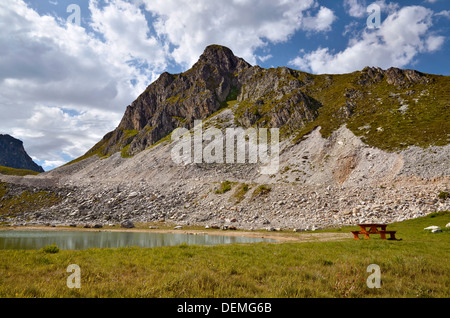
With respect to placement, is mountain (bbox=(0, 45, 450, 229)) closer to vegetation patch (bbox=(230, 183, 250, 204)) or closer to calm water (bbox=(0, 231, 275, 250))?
vegetation patch (bbox=(230, 183, 250, 204))

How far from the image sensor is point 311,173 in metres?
59.4

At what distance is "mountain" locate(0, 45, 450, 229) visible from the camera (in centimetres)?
4194

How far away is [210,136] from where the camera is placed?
338 feet

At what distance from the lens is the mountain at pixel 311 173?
41938mm

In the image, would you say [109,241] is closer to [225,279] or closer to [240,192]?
[225,279]

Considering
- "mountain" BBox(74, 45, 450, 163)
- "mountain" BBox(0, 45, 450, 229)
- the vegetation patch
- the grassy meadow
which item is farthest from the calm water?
"mountain" BBox(74, 45, 450, 163)

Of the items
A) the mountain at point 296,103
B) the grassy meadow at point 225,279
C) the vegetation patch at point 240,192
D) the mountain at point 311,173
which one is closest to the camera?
the grassy meadow at point 225,279

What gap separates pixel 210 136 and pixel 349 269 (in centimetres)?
9525

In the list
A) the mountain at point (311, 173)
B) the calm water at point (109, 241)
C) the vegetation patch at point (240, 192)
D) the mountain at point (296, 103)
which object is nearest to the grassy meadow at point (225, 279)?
the calm water at point (109, 241)

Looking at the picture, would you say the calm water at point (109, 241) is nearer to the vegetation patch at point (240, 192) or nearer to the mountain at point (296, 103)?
the vegetation patch at point (240, 192)

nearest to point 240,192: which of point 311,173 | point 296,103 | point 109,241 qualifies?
point 311,173

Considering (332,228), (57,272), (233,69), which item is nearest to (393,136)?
(332,228)

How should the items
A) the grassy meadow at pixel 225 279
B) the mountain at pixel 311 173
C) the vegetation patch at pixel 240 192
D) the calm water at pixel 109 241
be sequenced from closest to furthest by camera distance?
1. the grassy meadow at pixel 225 279
2. the calm water at pixel 109 241
3. the mountain at pixel 311 173
4. the vegetation patch at pixel 240 192
